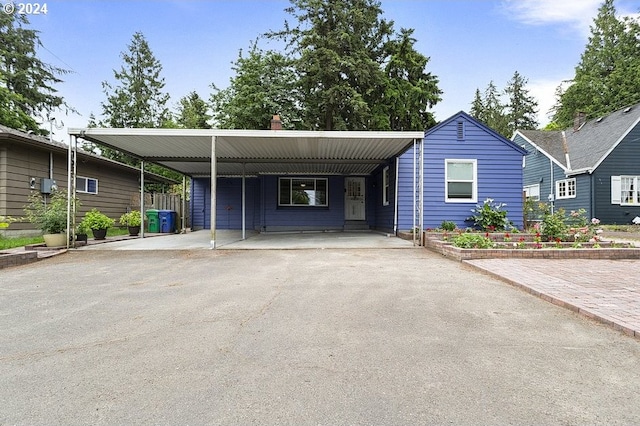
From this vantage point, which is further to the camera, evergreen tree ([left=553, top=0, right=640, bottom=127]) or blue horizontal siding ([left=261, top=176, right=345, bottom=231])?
evergreen tree ([left=553, top=0, right=640, bottom=127])

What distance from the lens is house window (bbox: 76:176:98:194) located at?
1325 centimetres

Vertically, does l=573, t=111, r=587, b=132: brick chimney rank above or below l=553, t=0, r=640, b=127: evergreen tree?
below

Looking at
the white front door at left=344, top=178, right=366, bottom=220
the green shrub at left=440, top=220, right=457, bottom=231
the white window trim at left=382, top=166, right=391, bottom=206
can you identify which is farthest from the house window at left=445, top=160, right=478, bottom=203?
the white front door at left=344, top=178, right=366, bottom=220

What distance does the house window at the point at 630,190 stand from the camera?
16703 millimetres

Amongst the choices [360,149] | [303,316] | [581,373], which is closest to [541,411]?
[581,373]

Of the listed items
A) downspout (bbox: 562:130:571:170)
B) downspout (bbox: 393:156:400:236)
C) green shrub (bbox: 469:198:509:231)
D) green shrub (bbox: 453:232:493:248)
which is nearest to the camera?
green shrub (bbox: 453:232:493:248)

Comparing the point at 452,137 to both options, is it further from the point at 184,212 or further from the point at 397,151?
the point at 184,212

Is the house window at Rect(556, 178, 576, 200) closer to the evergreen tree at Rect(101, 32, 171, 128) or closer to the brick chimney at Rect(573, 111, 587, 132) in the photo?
the brick chimney at Rect(573, 111, 587, 132)

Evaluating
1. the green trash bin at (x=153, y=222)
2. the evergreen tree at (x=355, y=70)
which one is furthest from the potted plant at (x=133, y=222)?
the evergreen tree at (x=355, y=70)

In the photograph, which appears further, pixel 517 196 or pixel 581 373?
pixel 517 196

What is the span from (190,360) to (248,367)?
1.47ft

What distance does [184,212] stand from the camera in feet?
49.6

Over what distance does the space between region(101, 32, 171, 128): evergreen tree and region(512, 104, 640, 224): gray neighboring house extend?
2835 cm

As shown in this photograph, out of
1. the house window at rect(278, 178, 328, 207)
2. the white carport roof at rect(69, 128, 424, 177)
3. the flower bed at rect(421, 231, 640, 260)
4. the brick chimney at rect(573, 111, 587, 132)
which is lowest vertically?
the flower bed at rect(421, 231, 640, 260)
